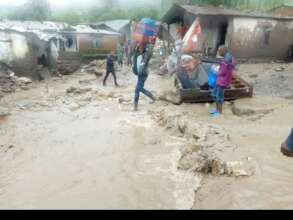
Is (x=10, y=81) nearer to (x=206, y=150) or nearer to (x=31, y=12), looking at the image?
(x=206, y=150)

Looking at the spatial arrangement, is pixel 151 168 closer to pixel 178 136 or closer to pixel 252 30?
pixel 178 136

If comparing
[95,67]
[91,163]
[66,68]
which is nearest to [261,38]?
[95,67]

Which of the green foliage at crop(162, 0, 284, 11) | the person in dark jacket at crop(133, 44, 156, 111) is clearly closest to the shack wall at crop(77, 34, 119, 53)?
the green foliage at crop(162, 0, 284, 11)

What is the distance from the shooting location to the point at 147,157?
555cm

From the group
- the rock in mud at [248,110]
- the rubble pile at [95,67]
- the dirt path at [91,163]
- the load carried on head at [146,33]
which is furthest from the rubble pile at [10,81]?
the rock in mud at [248,110]

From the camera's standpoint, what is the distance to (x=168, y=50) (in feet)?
61.1

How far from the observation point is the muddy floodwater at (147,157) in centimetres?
409

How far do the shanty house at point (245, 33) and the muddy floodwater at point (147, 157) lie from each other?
8185 millimetres

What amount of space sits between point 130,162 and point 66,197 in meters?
1.34

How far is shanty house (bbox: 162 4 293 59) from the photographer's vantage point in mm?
16891

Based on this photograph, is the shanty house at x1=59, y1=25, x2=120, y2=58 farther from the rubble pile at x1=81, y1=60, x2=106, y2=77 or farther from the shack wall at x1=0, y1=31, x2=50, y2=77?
the shack wall at x1=0, y1=31, x2=50, y2=77

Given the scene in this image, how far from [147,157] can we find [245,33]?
520 inches

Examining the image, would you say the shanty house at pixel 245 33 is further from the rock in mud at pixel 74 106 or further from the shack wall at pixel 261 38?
the rock in mud at pixel 74 106
